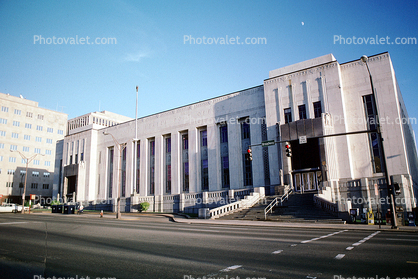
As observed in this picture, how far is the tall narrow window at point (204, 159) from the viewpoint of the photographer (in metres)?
48.8

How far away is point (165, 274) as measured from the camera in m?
6.32

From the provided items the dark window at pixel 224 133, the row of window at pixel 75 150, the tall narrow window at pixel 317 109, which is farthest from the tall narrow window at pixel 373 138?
the row of window at pixel 75 150

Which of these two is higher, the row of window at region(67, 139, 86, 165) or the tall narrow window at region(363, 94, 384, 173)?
the row of window at region(67, 139, 86, 165)

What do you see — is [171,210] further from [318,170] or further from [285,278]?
[285,278]

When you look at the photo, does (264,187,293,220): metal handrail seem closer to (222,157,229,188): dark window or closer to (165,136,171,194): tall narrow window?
(222,157,229,188): dark window

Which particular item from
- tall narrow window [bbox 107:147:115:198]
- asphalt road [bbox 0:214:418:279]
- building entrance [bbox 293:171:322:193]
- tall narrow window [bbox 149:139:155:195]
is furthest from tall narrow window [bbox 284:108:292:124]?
tall narrow window [bbox 107:147:115:198]

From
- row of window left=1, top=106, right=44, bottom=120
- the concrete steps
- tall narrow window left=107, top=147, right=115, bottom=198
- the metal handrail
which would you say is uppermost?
row of window left=1, top=106, right=44, bottom=120

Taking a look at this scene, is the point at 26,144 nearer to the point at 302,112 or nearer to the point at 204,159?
the point at 204,159

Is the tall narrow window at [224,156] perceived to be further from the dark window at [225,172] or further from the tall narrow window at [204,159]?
the tall narrow window at [204,159]

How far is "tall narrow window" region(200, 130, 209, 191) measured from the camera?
48812 mm

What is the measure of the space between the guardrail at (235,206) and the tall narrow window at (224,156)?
11565 mm

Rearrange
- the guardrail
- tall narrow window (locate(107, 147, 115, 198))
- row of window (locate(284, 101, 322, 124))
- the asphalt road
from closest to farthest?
the asphalt road, the guardrail, row of window (locate(284, 101, 322, 124)), tall narrow window (locate(107, 147, 115, 198))

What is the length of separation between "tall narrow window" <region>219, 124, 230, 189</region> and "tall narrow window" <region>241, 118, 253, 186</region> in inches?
122

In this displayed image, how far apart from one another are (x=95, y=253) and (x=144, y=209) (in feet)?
122
